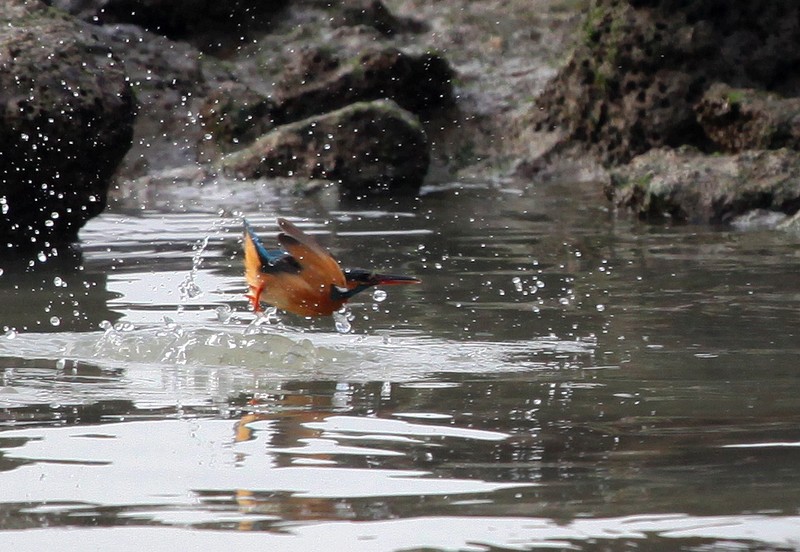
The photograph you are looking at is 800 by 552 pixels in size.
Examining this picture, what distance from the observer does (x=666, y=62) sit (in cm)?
1324

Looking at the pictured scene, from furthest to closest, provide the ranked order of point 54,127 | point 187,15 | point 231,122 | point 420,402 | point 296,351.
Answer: point 187,15
point 231,122
point 54,127
point 296,351
point 420,402

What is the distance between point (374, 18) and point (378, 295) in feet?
33.2

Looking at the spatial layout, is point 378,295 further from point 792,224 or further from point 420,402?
point 792,224

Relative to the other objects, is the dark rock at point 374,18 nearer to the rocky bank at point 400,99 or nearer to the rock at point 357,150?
the rocky bank at point 400,99

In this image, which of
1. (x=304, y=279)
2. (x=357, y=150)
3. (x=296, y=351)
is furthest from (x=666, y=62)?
(x=296, y=351)

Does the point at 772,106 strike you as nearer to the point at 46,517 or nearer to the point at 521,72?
the point at 521,72

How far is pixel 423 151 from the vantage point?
44.0 ft

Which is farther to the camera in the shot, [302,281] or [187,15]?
[187,15]

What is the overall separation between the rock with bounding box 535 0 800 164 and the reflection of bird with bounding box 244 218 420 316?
287 inches

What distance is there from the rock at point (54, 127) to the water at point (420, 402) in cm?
34

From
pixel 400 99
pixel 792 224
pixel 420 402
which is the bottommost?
pixel 420 402

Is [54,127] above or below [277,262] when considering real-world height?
above

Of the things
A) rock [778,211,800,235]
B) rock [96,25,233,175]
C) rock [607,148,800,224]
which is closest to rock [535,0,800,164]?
rock [607,148,800,224]

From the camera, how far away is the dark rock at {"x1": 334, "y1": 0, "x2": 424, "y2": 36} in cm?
1717
